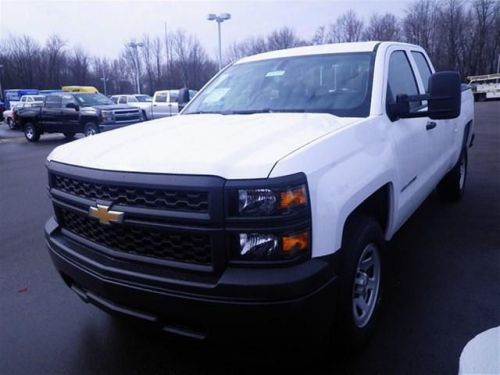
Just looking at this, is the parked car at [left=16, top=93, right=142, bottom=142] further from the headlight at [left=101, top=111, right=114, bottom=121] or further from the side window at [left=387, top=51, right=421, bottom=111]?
the side window at [left=387, top=51, right=421, bottom=111]

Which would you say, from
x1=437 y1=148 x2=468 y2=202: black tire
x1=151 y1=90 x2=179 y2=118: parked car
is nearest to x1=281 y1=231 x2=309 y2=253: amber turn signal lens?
x1=437 y1=148 x2=468 y2=202: black tire

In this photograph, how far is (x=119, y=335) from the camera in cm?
289

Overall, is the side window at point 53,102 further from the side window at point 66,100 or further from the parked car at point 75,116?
the side window at point 66,100

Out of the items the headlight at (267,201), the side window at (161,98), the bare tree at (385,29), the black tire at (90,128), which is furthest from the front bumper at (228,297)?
the bare tree at (385,29)

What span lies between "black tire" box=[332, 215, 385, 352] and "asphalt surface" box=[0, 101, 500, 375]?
173 mm

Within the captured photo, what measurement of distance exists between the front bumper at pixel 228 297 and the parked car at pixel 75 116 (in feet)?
46.6

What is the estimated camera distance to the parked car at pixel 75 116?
1588 cm

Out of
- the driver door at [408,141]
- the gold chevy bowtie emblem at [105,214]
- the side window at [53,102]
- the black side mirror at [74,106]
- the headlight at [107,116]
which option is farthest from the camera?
the side window at [53,102]

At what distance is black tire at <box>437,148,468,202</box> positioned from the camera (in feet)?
18.1

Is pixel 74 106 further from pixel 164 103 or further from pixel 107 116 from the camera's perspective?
pixel 164 103

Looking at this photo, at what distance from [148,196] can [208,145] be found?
42 cm

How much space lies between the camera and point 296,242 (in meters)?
1.94

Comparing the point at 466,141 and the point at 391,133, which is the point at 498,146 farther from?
the point at 391,133

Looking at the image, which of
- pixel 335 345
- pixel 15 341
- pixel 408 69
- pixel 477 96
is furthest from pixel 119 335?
pixel 477 96
